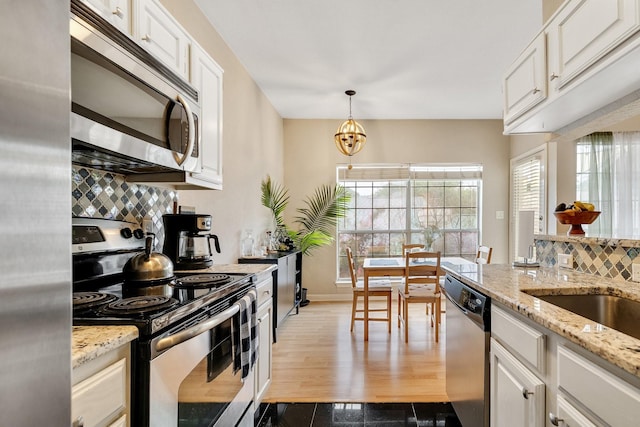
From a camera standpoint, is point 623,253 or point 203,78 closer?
point 623,253

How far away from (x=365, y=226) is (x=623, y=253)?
387 cm

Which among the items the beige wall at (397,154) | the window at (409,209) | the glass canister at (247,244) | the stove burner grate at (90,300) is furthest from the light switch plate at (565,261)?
the beige wall at (397,154)

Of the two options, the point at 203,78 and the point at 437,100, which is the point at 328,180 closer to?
the point at 437,100

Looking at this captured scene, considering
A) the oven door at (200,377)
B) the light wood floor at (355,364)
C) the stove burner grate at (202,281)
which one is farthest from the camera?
the light wood floor at (355,364)

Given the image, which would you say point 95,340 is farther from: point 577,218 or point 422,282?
point 422,282

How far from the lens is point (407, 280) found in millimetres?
3439

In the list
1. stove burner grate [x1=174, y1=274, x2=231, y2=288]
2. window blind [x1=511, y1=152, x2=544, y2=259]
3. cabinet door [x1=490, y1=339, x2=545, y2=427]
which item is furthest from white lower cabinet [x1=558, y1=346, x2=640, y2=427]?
window blind [x1=511, y1=152, x2=544, y2=259]

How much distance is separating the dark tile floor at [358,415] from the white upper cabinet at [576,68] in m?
1.93

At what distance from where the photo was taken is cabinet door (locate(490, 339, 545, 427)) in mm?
1117

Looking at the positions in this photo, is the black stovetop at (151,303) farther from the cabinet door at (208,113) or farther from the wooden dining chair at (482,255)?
the wooden dining chair at (482,255)

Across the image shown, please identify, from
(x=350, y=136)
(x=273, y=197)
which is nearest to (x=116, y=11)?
(x=350, y=136)

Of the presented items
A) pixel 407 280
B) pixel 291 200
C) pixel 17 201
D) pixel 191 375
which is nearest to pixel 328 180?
pixel 291 200

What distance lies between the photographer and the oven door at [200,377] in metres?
1.02

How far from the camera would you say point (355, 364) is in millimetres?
2865
